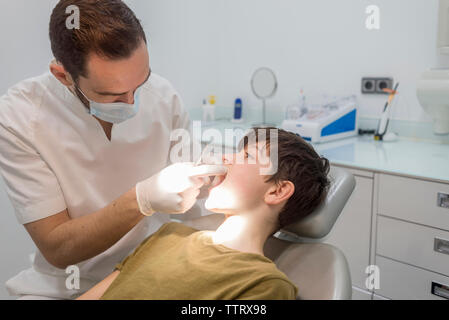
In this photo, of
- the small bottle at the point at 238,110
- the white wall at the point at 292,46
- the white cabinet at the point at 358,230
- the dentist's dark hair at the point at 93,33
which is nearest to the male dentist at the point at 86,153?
the dentist's dark hair at the point at 93,33

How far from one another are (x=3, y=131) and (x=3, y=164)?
10 cm

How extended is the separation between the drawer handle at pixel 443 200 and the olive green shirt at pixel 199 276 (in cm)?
88

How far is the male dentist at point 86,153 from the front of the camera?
109 cm

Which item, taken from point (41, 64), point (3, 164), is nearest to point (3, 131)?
point (3, 164)

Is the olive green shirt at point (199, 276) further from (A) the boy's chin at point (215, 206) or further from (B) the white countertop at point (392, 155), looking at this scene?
(B) the white countertop at point (392, 155)

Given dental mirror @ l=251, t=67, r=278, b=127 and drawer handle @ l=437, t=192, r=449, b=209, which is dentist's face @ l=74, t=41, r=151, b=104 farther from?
dental mirror @ l=251, t=67, r=278, b=127

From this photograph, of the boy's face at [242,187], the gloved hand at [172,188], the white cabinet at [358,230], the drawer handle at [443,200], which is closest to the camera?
the gloved hand at [172,188]

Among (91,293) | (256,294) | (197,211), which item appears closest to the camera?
(256,294)

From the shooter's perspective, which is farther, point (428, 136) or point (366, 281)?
point (428, 136)

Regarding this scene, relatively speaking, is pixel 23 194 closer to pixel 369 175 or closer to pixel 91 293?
pixel 91 293

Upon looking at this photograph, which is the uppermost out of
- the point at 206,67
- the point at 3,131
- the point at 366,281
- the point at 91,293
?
the point at 206,67

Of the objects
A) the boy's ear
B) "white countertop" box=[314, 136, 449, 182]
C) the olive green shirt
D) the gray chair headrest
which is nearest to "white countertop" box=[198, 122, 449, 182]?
"white countertop" box=[314, 136, 449, 182]

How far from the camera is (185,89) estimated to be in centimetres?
315

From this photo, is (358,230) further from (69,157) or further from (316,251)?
(69,157)
